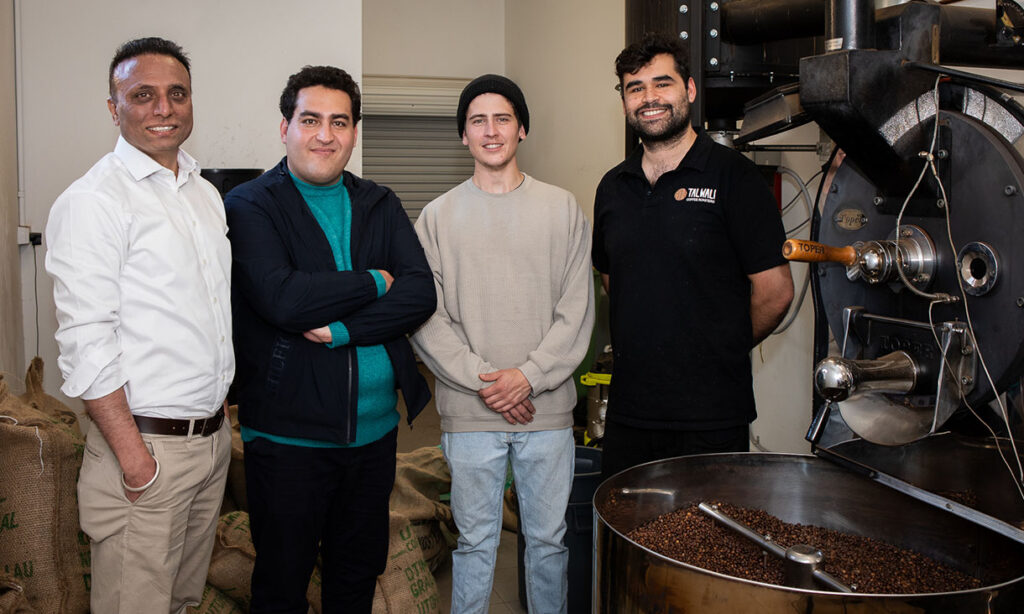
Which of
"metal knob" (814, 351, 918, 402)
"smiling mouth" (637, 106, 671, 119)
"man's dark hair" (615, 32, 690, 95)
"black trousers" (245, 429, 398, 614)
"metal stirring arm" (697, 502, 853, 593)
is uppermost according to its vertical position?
"man's dark hair" (615, 32, 690, 95)

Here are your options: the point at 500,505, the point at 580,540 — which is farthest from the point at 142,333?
the point at 580,540

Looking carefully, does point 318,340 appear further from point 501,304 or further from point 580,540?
point 580,540

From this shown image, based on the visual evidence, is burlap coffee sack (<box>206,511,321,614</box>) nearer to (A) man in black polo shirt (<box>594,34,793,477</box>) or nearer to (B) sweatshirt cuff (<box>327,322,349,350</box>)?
(B) sweatshirt cuff (<box>327,322,349,350</box>)

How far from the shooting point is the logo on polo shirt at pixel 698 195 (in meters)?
2.06

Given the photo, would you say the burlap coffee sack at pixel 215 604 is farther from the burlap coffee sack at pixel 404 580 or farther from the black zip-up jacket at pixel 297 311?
the black zip-up jacket at pixel 297 311

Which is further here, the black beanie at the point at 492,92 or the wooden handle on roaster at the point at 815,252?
the black beanie at the point at 492,92

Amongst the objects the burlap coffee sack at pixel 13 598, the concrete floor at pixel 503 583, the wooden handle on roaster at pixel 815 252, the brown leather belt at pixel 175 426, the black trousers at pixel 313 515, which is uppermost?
the wooden handle on roaster at pixel 815 252

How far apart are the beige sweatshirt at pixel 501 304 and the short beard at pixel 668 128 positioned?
11.4 inches

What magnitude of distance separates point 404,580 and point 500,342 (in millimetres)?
838

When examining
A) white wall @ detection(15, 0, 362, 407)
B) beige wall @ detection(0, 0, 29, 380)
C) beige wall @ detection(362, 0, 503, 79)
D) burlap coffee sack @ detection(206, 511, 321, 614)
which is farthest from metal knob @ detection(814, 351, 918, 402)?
beige wall @ detection(362, 0, 503, 79)

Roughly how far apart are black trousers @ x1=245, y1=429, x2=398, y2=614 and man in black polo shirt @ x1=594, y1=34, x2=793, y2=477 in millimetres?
591

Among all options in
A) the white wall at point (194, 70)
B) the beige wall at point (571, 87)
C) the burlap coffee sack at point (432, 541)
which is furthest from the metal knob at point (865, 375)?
the beige wall at point (571, 87)

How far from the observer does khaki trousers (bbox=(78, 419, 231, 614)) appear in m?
1.72

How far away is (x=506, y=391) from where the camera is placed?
2.11 m
